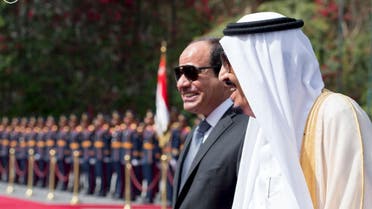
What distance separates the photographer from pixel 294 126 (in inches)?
A: 120

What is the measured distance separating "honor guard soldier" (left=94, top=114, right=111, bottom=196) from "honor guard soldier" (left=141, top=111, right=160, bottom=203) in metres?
1.77

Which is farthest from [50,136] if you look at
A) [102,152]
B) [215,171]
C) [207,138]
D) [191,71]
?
[215,171]

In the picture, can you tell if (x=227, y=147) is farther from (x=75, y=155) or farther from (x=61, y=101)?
(x=61, y=101)

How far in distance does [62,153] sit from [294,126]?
19.5 meters

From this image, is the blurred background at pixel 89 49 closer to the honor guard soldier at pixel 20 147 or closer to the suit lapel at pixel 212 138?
the honor guard soldier at pixel 20 147

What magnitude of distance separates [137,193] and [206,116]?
14.8 metres

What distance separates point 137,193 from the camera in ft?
62.9

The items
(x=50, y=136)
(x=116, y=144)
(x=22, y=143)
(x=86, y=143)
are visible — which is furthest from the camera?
(x=22, y=143)

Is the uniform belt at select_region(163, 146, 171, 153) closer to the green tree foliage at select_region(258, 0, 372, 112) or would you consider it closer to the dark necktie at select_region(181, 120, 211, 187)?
the green tree foliage at select_region(258, 0, 372, 112)

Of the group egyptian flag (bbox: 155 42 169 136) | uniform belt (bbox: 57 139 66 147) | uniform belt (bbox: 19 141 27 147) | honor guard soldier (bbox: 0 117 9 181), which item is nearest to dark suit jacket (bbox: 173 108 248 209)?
egyptian flag (bbox: 155 42 169 136)

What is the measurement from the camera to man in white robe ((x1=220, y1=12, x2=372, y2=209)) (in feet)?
9.53

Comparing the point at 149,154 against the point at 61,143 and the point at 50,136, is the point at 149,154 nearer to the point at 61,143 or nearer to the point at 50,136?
the point at 61,143

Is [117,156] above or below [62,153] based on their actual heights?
above

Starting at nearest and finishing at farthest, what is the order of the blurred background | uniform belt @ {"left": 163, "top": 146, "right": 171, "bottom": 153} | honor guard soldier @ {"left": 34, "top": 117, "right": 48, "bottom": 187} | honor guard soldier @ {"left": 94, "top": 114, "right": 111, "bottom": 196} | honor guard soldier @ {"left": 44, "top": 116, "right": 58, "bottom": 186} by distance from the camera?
uniform belt @ {"left": 163, "top": 146, "right": 171, "bottom": 153} → honor guard soldier @ {"left": 94, "top": 114, "right": 111, "bottom": 196} → honor guard soldier @ {"left": 44, "top": 116, "right": 58, "bottom": 186} → honor guard soldier @ {"left": 34, "top": 117, "right": 48, "bottom": 187} → the blurred background
